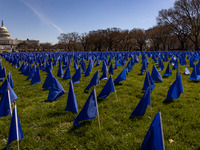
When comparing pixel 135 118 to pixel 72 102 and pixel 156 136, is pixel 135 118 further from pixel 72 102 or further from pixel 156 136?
pixel 156 136

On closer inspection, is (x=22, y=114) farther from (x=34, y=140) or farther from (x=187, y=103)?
(x=187, y=103)

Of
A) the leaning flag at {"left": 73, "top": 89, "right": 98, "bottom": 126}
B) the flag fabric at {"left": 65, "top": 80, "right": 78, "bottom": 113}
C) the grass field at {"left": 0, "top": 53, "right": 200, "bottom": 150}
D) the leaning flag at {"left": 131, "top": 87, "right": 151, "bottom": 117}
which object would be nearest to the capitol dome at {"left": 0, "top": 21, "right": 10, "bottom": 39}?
the grass field at {"left": 0, "top": 53, "right": 200, "bottom": 150}

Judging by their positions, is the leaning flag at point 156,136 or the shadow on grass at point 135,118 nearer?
the leaning flag at point 156,136

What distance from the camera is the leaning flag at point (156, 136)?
82.6 inches

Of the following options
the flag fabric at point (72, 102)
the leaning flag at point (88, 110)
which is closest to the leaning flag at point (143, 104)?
the leaning flag at point (88, 110)

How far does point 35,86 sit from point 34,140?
4.84 m

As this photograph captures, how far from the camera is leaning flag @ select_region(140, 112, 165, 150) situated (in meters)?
2.10

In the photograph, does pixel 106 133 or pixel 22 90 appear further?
pixel 22 90

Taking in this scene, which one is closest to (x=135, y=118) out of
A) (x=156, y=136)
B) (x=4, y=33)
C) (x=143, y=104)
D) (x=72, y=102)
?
(x=143, y=104)

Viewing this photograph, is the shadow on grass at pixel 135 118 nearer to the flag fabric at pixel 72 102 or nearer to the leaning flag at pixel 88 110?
the leaning flag at pixel 88 110

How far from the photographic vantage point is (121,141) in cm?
313

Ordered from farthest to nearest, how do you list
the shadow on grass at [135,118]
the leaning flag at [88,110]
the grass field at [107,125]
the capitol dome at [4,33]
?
the capitol dome at [4,33] < the shadow on grass at [135,118] < the leaning flag at [88,110] < the grass field at [107,125]

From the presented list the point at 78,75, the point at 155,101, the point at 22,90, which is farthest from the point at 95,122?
the point at 22,90

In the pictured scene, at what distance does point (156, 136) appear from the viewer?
2166 mm
